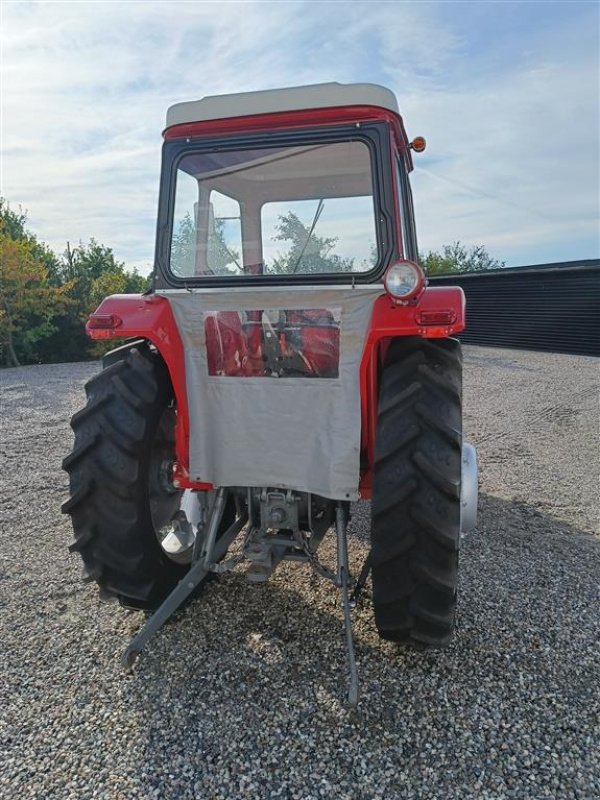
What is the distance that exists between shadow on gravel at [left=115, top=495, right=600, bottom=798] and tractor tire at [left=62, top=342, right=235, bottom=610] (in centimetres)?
38

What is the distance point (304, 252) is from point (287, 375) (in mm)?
653

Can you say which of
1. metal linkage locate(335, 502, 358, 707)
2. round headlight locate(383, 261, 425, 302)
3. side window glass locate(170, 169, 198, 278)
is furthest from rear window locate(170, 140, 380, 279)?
metal linkage locate(335, 502, 358, 707)

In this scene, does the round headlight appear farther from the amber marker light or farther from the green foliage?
the green foliage

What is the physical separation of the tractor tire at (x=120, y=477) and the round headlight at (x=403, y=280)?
1134mm

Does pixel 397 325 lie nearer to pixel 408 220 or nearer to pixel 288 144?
pixel 288 144

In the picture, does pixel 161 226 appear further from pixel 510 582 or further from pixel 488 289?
pixel 488 289

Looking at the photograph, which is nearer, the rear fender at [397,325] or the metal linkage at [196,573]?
the rear fender at [397,325]

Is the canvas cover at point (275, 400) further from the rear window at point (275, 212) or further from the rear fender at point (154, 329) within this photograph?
the rear window at point (275, 212)

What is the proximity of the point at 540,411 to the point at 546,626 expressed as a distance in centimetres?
557

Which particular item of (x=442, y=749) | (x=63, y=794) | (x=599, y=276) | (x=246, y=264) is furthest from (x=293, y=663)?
(x=599, y=276)

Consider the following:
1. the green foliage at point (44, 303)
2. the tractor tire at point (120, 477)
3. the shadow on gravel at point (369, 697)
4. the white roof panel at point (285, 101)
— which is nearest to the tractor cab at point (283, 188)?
the white roof panel at point (285, 101)

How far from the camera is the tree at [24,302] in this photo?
14.5 meters

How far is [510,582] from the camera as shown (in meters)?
3.15

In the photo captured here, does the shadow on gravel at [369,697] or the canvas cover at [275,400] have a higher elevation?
the canvas cover at [275,400]
